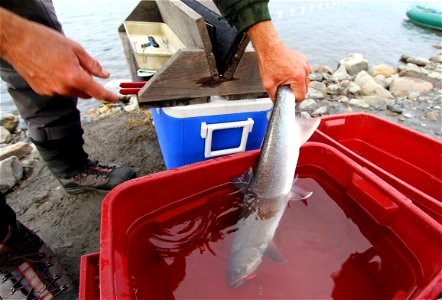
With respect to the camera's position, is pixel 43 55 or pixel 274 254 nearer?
pixel 43 55

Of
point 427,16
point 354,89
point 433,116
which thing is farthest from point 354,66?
point 427,16

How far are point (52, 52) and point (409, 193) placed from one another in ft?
6.80

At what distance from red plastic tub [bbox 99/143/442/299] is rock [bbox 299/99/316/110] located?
2852 millimetres

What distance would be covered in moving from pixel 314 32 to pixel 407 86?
692 centimetres

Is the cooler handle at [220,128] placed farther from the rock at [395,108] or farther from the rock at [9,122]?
the rock at [9,122]

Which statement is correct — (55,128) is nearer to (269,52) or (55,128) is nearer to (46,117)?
(46,117)

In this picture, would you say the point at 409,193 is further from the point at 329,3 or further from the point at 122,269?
the point at 329,3

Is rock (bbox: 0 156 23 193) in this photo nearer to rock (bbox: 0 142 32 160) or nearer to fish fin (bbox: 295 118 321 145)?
rock (bbox: 0 142 32 160)

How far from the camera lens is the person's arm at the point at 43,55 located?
3.17 ft

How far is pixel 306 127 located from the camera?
76.4 inches

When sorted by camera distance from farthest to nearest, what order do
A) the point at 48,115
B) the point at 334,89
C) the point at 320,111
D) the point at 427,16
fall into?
the point at 427,16
the point at 334,89
the point at 320,111
the point at 48,115

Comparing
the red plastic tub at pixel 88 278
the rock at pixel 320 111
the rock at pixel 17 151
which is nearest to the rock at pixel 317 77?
the rock at pixel 320 111

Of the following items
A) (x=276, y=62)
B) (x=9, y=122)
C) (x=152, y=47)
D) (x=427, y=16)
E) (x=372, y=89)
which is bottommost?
(x=9, y=122)

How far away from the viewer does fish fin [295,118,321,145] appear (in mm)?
1915
